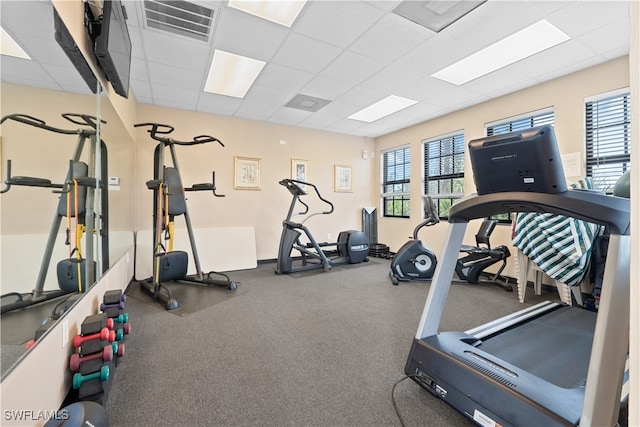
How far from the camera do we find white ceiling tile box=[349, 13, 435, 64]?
262cm

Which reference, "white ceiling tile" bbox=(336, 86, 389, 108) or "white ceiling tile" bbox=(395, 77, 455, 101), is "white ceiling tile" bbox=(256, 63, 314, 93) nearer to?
"white ceiling tile" bbox=(336, 86, 389, 108)

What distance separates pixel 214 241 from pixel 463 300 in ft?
12.7

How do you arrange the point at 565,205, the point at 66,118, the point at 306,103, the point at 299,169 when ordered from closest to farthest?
the point at 565,205 → the point at 66,118 → the point at 306,103 → the point at 299,169

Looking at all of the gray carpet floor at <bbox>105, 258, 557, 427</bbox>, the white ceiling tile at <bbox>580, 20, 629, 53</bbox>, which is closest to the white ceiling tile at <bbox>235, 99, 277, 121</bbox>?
the gray carpet floor at <bbox>105, 258, 557, 427</bbox>

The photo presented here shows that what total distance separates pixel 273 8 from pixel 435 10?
1402mm

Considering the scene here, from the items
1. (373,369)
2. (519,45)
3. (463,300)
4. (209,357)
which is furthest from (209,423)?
(519,45)

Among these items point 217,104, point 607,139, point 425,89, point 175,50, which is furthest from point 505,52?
point 217,104

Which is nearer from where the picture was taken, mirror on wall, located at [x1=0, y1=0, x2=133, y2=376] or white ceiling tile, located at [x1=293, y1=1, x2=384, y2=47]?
mirror on wall, located at [x1=0, y1=0, x2=133, y2=376]

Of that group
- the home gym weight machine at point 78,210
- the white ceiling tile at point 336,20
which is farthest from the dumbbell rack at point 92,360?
the white ceiling tile at point 336,20

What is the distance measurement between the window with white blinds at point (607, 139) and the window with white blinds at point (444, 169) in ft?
5.59

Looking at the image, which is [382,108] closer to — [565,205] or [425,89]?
[425,89]

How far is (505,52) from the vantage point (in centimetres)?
310

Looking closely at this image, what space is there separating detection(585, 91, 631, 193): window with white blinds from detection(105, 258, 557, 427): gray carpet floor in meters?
1.59

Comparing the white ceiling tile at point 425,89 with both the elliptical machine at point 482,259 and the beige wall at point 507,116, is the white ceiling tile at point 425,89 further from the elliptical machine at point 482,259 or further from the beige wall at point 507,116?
the elliptical machine at point 482,259
